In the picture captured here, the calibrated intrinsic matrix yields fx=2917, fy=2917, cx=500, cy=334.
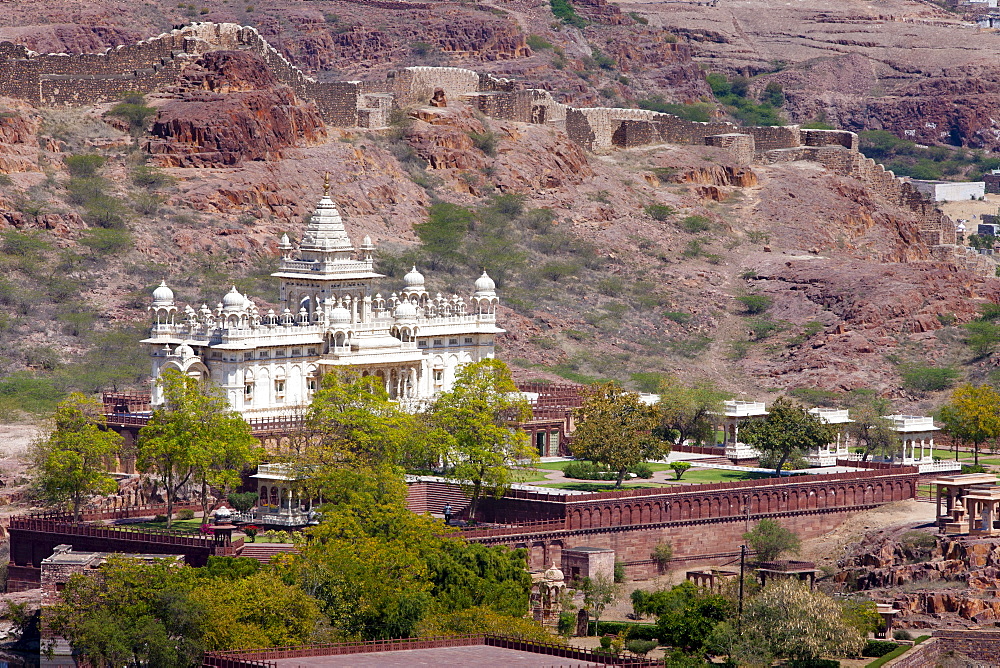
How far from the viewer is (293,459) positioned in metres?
106

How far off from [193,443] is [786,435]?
27029 mm

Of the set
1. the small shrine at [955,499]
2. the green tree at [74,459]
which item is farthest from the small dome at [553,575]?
the green tree at [74,459]

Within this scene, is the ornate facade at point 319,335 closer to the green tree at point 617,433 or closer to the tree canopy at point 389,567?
the green tree at point 617,433

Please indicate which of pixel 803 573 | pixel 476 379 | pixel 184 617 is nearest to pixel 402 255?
pixel 476 379

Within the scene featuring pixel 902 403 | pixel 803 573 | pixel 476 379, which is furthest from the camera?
pixel 902 403

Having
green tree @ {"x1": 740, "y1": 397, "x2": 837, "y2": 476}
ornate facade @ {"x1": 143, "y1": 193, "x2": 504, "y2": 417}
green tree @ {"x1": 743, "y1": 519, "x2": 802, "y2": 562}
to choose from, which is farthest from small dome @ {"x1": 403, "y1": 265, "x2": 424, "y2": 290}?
green tree @ {"x1": 743, "y1": 519, "x2": 802, "y2": 562}

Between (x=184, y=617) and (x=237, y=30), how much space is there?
86323mm

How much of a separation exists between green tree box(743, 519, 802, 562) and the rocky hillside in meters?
30.2

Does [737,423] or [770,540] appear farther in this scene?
[737,423]

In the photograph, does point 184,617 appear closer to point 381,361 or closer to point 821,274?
point 381,361

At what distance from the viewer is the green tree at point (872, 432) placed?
12425 centimetres

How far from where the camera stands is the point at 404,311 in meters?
125

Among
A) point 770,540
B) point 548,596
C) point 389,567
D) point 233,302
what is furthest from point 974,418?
point 389,567

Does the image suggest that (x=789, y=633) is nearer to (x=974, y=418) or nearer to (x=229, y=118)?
(x=974, y=418)
